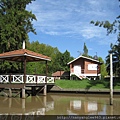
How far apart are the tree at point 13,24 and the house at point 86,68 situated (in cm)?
1116

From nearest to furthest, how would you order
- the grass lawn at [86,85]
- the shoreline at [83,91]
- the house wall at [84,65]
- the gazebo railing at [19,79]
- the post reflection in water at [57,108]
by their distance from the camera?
1. the post reflection in water at [57,108]
2. the gazebo railing at [19,79]
3. the shoreline at [83,91]
4. the grass lawn at [86,85]
5. the house wall at [84,65]

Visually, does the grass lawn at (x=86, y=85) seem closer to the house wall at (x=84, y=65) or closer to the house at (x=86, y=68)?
the house at (x=86, y=68)

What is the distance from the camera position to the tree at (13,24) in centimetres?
2914

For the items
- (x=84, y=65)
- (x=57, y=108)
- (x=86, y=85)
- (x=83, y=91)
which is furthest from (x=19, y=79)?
(x=84, y=65)

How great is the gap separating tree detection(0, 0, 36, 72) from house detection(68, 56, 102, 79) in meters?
11.2

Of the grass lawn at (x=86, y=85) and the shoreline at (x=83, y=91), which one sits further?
the grass lawn at (x=86, y=85)

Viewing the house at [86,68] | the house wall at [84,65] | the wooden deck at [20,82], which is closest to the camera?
the wooden deck at [20,82]

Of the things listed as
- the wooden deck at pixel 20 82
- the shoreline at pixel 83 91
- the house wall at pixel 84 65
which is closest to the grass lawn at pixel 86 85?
the shoreline at pixel 83 91

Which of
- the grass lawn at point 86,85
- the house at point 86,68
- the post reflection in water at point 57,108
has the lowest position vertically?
the post reflection in water at point 57,108

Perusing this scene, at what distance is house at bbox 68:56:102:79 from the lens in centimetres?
3862

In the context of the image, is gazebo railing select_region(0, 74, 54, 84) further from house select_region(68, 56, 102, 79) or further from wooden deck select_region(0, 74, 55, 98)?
house select_region(68, 56, 102, 79)

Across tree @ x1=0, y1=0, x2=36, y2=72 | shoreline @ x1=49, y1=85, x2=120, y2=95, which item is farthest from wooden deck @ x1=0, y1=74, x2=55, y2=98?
tree @ x1=0, y1=0, x2=36, y2=72

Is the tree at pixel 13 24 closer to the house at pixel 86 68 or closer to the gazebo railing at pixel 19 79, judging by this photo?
the gazebo railing at pixel 19 79

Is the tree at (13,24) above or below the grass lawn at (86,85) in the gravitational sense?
above
